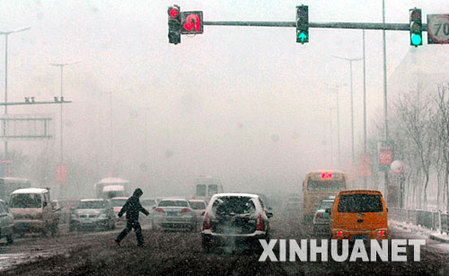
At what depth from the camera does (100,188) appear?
66312mm

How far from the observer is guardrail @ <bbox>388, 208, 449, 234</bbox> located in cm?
2840

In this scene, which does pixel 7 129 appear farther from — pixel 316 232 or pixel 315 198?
pixel 316 232

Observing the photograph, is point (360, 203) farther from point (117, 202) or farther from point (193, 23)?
point (117, 202)

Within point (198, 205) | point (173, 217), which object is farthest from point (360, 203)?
point (198, 205)

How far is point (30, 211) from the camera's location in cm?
2883

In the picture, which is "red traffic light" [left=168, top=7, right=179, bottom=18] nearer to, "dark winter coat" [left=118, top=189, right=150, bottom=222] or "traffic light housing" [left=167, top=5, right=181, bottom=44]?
"traffic light housing" [left=167, top=5, right=181, bottom=44]

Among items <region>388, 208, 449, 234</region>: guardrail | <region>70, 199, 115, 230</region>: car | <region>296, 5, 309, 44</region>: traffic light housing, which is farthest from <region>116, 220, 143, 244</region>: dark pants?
<region>70, 199, 115, 230</region>: car

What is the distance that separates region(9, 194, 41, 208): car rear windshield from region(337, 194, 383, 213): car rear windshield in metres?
13.0

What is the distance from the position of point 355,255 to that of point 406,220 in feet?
66.1

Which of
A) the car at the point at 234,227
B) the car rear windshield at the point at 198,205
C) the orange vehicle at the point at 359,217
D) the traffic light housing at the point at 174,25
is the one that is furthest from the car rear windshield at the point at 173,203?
the traffic light housing at the point at 174,25

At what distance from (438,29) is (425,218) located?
51.2ft

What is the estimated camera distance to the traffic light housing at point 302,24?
1906 centimetres

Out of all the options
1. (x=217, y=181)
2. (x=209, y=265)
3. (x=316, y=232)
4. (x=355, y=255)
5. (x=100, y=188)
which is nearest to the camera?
(x=209, y=265)

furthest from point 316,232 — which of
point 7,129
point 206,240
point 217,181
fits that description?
point 7,129
